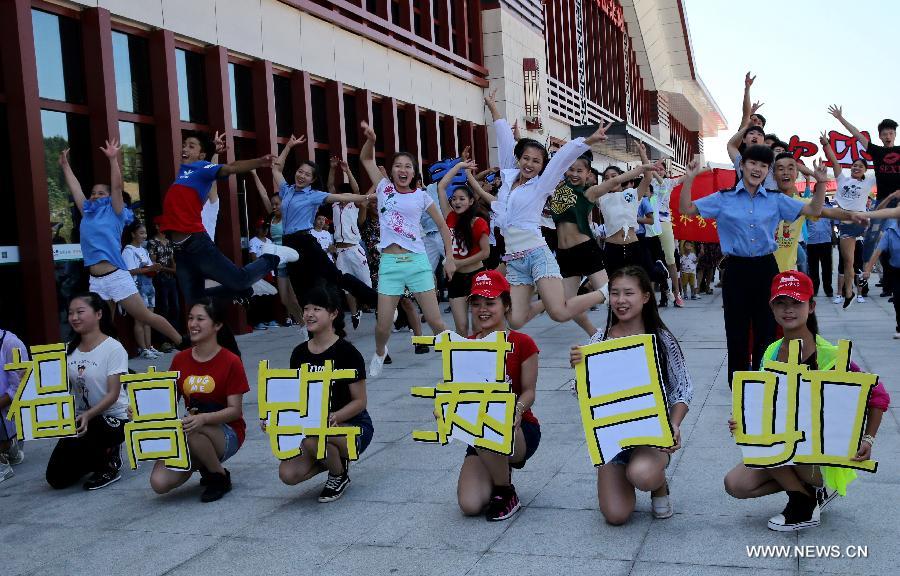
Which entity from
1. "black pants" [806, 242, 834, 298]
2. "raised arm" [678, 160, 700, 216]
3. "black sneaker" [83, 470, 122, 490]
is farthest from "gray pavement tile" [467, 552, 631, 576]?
"black pants" [806, 242, 834, 298]

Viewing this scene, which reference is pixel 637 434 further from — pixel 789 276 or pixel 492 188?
pixel 492 188

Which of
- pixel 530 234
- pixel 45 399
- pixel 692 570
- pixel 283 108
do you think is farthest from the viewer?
pixel 283 108

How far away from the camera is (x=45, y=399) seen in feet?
17.1

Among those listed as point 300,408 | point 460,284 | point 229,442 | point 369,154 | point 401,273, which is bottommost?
point 229,442

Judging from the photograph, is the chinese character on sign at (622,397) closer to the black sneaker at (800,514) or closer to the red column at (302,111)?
the black sneaker at (800,514)

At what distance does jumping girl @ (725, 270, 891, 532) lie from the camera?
3693 millimetres

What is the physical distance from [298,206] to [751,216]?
4661 millimetres

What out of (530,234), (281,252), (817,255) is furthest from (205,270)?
(817,255)

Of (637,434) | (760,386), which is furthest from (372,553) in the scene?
(760,386)

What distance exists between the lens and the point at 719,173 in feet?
44.4

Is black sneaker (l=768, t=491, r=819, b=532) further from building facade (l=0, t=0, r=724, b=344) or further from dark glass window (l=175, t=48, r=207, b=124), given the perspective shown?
dark glass window (l=175, t=48, r=207, b=124)

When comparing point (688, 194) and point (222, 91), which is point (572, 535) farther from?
point (222, 91)

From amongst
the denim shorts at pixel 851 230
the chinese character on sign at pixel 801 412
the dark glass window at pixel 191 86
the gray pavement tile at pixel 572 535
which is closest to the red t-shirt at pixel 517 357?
the gray pavement tile at pixel 572 535

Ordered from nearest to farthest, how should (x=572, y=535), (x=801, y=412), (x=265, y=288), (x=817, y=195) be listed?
(x=801, y=412), (x=572, y=535), (x=817, y=195), (x=265, y=288)
